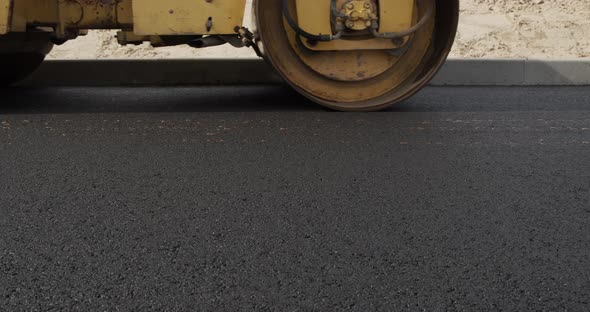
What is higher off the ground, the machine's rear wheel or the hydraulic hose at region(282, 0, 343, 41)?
the hydraulic hose at region(282, 0, 343, 41)

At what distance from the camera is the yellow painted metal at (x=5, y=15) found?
495cm

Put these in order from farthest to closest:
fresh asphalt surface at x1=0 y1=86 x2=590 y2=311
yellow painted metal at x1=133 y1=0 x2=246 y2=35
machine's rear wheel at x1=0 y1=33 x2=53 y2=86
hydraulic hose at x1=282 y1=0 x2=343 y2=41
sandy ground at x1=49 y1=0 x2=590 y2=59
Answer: sandy ground at x1=49 y1=0 x2=590 y2=59 → machine's rear wheel at x1=0 y1=33 x2=53 y2=86 → hydraulic hose at x1=282 y1=0 x2=343 y2=41 → yellow painted metal at x1=133 y1=0 x2=246 y2=35 → fresh asphalt surface at x1=0 y1=86 x2=590 y2=311

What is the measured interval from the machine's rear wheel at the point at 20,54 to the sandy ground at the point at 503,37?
12.9 ft

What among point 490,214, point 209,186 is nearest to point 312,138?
point 209,186

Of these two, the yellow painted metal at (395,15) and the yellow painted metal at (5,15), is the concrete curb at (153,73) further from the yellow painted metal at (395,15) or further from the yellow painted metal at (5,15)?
the yellow painted metal at (5,15)

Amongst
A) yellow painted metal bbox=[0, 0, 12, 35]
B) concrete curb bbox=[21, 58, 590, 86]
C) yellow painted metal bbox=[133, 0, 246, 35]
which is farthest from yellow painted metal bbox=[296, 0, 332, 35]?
concrete curb bbox=[21, 58, 590, 86]

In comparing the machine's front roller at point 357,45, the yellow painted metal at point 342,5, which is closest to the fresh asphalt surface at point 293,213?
the machine's front roller at point 357,45

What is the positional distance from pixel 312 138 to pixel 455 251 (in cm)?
205

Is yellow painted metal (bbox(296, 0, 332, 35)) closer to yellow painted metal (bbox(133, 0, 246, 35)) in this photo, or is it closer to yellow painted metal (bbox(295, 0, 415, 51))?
yellow painted metal (bbox(295, 0, 415, 51))

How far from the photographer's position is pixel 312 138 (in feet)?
14.8

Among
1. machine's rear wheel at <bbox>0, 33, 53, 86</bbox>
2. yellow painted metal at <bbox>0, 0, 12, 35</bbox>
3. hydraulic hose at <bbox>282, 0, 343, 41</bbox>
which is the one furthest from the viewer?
machine's rear wheel at <bbox>0, 33, 53, 86</bbox>

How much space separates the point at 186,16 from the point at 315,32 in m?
0.89

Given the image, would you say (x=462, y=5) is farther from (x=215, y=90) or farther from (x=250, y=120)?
(x=250, y=120)

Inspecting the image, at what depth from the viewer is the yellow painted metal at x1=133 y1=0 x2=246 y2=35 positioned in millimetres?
5117
